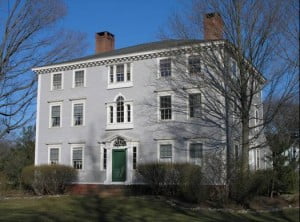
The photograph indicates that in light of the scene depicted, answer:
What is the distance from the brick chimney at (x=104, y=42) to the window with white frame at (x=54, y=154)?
8846 mm

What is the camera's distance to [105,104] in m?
28.7

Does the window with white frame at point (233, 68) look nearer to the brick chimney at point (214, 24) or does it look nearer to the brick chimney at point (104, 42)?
the brick chimney at point (214, 24)

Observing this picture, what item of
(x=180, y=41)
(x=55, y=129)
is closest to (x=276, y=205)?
(x=180, y=41)

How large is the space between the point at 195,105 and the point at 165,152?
3.46m

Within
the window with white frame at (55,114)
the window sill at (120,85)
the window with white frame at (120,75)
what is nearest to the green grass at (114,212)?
the window sill at (120,85)

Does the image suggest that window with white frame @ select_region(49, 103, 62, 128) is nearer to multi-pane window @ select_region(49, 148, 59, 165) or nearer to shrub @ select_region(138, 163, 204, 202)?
multi-pane window @ select_region(49, 148, 59, 165)

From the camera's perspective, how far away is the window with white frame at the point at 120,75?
92.9 feet

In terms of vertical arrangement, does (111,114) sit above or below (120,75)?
below

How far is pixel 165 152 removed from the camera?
2642 centimetres

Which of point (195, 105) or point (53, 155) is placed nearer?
point (195, 105)

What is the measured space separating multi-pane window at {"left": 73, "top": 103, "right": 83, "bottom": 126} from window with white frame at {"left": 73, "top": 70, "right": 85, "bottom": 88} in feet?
4.66

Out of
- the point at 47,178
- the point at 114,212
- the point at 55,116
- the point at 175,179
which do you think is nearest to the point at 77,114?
the point at 55,116

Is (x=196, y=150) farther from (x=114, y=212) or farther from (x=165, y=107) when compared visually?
(x=114, y=212)

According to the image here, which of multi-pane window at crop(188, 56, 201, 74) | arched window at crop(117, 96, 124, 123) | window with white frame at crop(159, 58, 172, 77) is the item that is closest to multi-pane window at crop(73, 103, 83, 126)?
arched window at crop(117, 96, 124, 123)
